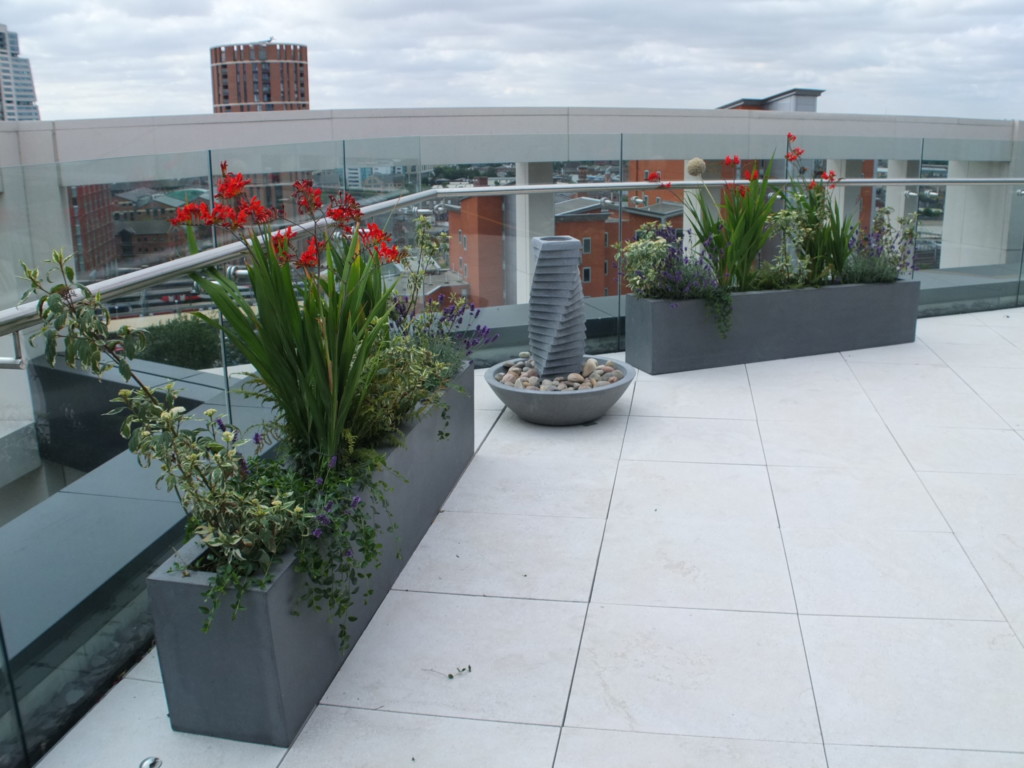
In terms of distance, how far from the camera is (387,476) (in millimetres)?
2680

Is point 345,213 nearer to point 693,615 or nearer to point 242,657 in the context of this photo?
point 242,657

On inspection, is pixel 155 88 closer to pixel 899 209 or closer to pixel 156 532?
pixel 899 209

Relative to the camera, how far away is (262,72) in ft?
192

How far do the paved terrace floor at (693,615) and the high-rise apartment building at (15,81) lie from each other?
3515 centimetres

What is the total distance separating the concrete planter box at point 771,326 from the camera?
5.12 meters

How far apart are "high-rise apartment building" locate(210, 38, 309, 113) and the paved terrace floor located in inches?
2295

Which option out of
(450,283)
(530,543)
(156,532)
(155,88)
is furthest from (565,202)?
(155,88)

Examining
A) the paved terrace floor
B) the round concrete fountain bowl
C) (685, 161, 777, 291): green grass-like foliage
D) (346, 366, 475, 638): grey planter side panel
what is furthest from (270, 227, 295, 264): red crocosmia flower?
(685, 161, 777, 291): green grass-like foliage

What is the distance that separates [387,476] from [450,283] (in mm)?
2410

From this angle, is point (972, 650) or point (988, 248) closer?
point (972, 650)

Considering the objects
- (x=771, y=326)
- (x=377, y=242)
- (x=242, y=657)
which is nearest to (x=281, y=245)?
(x=377, y=242)

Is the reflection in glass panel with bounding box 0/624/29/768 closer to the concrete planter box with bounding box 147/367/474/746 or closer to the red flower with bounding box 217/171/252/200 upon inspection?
the concrete planter box with bounding box 147/367/474/746

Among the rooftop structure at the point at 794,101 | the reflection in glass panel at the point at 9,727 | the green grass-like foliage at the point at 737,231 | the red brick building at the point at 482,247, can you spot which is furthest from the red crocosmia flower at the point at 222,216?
the rooftop structure at the point at 794,101

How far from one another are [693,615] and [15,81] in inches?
1668
